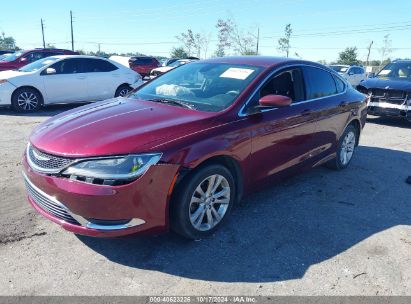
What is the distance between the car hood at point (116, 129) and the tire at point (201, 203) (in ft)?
1.37

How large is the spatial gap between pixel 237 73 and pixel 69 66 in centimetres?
780

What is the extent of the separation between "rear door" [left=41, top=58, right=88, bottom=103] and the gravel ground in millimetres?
6012

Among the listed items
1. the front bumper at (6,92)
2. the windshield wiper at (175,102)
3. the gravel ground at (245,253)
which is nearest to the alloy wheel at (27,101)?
the front bumper at (6,92)

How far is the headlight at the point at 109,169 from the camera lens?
9.48 ft

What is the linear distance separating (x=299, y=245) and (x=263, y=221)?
56 cm

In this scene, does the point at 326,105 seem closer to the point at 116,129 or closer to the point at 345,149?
the point at 345,149

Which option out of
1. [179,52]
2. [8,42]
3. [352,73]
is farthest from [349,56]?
[8,42]

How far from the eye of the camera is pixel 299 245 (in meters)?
3.59

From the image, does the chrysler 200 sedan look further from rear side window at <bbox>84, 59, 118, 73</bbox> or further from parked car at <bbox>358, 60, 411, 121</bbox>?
rear side window at <bbox>84, 59, 118, 73</bbox>

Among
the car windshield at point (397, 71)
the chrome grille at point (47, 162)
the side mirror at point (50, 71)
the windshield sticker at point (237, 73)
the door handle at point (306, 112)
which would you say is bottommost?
the chrome grille at point (47, 162)

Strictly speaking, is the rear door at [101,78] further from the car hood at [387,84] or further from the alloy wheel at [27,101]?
the car hood at [387,84]

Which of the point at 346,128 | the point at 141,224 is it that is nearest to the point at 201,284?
the point at 141,224

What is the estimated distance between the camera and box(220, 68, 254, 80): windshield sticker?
4175mm

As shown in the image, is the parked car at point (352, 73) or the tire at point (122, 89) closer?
the tire at point (122, 89)
